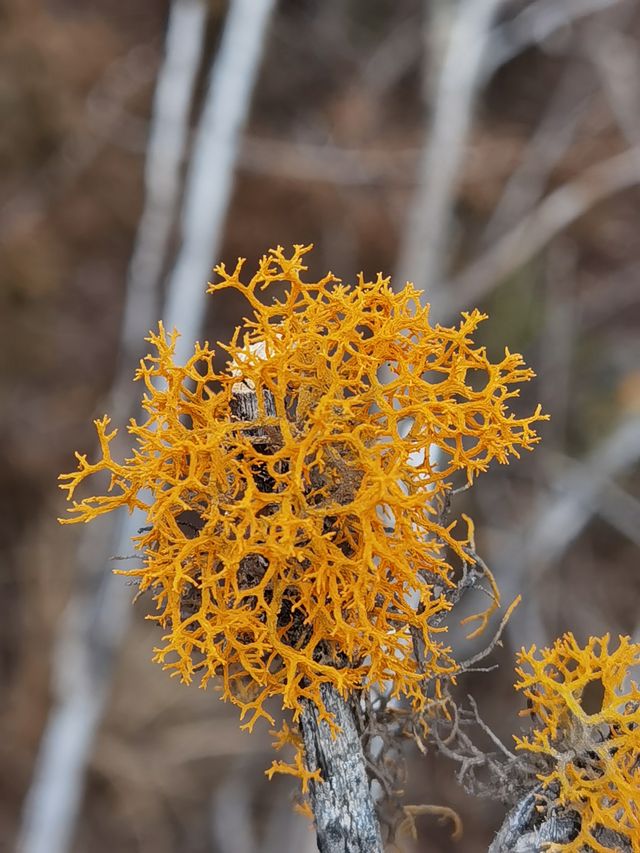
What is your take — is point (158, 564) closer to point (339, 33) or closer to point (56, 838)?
point (56, 838)

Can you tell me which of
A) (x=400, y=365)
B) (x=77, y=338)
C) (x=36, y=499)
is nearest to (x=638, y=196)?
(x=77, y=338)

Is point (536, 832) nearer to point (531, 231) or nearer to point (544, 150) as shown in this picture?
point (531, 231)

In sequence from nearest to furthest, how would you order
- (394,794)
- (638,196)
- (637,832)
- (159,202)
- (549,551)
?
(637,832), (394,794), (159,202), (549,551), (638,196)

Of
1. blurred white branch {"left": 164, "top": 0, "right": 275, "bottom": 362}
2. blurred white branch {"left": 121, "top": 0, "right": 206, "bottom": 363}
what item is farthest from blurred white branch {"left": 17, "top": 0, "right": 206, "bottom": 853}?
blurred white branch {"left": 164, "top": 0, "right": 275, "bottom": 362}

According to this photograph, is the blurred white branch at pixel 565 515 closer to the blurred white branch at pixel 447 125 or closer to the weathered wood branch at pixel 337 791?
the blurred white branch at pixel 447 125

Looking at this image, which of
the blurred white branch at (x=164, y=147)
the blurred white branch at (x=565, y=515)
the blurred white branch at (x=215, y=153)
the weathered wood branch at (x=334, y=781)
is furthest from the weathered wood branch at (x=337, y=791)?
the blurred white branch at (x=565, y=515)
